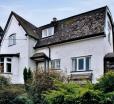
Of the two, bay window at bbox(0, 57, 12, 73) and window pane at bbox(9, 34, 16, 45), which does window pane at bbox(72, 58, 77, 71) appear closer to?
bay window at bbox(0, 57, 12, 73)

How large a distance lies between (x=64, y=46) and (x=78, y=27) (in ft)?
8.50

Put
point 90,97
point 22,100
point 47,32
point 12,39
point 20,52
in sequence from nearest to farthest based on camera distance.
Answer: point 90,97 → point 22,100 → point 20,52 → point 47,32 → point 12,39

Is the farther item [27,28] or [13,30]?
[13,30]

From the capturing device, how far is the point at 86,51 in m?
27.7

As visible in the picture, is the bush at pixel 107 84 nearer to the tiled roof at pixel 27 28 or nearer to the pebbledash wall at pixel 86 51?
the pebbledash wall at pixel 86 51

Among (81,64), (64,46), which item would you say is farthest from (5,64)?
(81,64)

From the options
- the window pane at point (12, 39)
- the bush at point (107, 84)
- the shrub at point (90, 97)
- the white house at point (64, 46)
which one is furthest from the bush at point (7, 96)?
the window pane at point (12, 39)

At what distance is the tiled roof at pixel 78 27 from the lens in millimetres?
27922

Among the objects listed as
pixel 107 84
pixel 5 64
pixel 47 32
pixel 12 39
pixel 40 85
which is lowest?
pixel 40 85

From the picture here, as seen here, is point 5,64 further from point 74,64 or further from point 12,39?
point 74,64

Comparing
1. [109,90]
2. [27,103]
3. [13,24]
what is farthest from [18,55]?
[109,90]

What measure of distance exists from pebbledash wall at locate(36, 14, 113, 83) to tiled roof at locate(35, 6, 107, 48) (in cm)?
56

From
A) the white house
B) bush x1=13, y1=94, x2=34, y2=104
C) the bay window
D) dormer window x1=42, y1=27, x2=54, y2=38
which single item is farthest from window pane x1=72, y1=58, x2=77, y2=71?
bush x1=13, y1=94, x2=34, y2=104

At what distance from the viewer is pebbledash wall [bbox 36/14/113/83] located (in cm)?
2647
